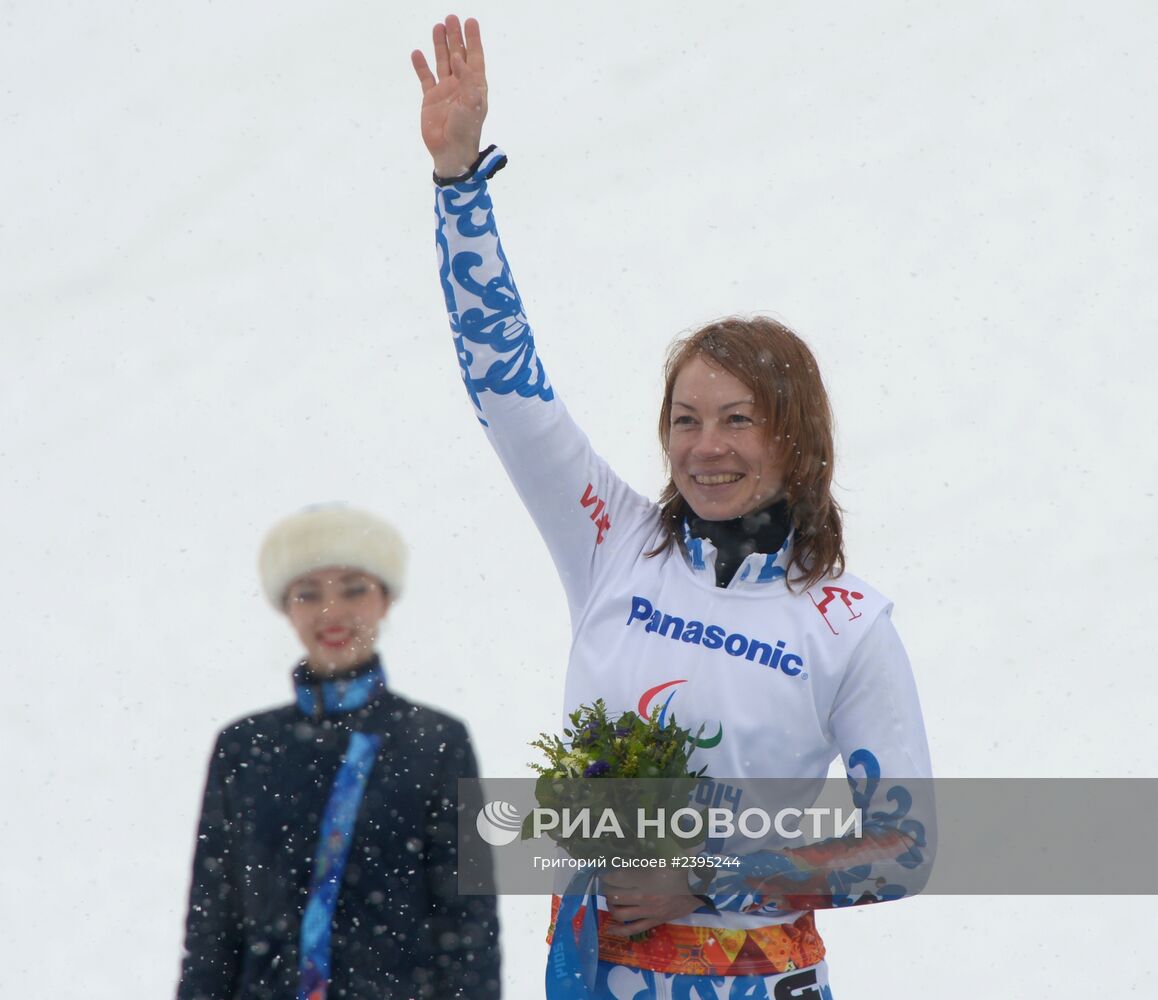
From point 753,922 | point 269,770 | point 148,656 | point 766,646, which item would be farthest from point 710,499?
point 148,656


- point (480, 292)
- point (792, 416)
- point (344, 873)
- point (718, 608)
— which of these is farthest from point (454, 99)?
point (344, 873)

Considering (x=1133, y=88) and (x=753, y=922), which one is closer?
(x=753, y=922)

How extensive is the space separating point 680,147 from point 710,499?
6989mm

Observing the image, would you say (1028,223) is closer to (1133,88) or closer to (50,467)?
(1133,88)

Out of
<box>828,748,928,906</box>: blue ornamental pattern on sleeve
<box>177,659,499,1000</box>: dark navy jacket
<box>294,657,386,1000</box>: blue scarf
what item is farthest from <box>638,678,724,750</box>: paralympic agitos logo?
<box>294,657,386,1000</box>: blue scarf

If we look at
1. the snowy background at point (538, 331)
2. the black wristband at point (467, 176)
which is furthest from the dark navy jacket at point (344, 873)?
the snowy background at point (538, 331)

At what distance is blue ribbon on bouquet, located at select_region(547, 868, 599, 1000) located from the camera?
2.40 meters

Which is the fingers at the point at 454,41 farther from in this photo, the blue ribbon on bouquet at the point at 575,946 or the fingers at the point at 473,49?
the blue ribbon on bouquet at the point at 575,946

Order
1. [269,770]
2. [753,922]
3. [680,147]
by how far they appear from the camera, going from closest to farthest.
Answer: [753,922]
[269,770]
[680,147]

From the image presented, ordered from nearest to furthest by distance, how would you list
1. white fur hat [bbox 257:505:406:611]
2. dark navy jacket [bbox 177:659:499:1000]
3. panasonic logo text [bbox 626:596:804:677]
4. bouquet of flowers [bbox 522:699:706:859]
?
bouquet of flowers [bbox 522:699:706:859]
panasonic logo text [bbox 626:596:804:677]
dark navy jacket [bbox 177:659:499:1000]
white fur hat [bbox 257:505:406:611]

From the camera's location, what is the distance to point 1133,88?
8.63 meters

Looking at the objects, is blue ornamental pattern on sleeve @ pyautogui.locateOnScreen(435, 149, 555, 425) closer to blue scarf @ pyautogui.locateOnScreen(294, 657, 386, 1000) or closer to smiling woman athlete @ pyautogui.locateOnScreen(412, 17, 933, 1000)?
smiling woman athlete @ pyautogui.locateOnScreen(412, 17, 933, 1000)

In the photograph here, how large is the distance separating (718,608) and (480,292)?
0.67 m

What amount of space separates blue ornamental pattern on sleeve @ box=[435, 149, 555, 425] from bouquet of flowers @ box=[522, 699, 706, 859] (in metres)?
0.61
